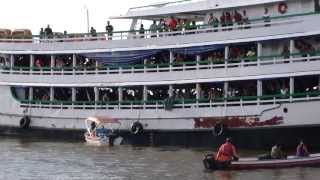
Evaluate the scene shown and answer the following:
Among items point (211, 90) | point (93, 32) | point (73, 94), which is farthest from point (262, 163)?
point (93, 32)

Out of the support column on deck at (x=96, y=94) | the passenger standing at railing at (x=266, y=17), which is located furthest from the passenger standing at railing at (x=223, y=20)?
the support column on deck at (x=96, y=94)

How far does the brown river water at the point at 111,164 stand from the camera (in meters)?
20.6

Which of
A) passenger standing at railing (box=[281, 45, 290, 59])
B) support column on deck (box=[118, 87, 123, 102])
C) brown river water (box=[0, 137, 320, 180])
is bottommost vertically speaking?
brown river water (box=[0, 137, 320, 180])

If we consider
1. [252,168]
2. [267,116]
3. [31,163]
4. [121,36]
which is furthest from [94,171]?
[121,36]

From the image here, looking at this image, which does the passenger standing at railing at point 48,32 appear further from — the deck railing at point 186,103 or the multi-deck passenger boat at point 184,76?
the deck railing at point 186,103

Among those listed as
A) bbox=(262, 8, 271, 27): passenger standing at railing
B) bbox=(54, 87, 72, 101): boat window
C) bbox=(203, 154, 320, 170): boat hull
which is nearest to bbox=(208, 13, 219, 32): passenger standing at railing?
bbox=(262, 8, 271, 27): passenger standing at railing

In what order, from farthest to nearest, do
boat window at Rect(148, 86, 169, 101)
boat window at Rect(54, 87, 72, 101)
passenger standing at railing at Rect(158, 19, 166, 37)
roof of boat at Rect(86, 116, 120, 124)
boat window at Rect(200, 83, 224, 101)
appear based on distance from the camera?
boat window at Rect(54, 87, 72, 101)
boat window at Rect(148, 86, 169, 101)
roof of boat at Rect(86, 116, 120, 124)
passenger standing at railing at Rect(158, 19, 166, 37)
boat window at Rect(200, 83, 224, 101)

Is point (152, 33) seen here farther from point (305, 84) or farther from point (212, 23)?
point (305, 84)

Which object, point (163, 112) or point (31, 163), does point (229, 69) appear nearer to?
point (163, 112)

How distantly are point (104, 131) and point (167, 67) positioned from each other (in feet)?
11.0

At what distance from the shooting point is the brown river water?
20.6 m

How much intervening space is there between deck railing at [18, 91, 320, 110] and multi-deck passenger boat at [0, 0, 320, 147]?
36mm

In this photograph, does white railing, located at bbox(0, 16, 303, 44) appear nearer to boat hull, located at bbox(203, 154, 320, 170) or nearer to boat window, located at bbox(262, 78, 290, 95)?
boat window, located at bbox(262, 78, 290, 95)

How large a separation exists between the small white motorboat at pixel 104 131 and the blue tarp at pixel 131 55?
2.26 m
